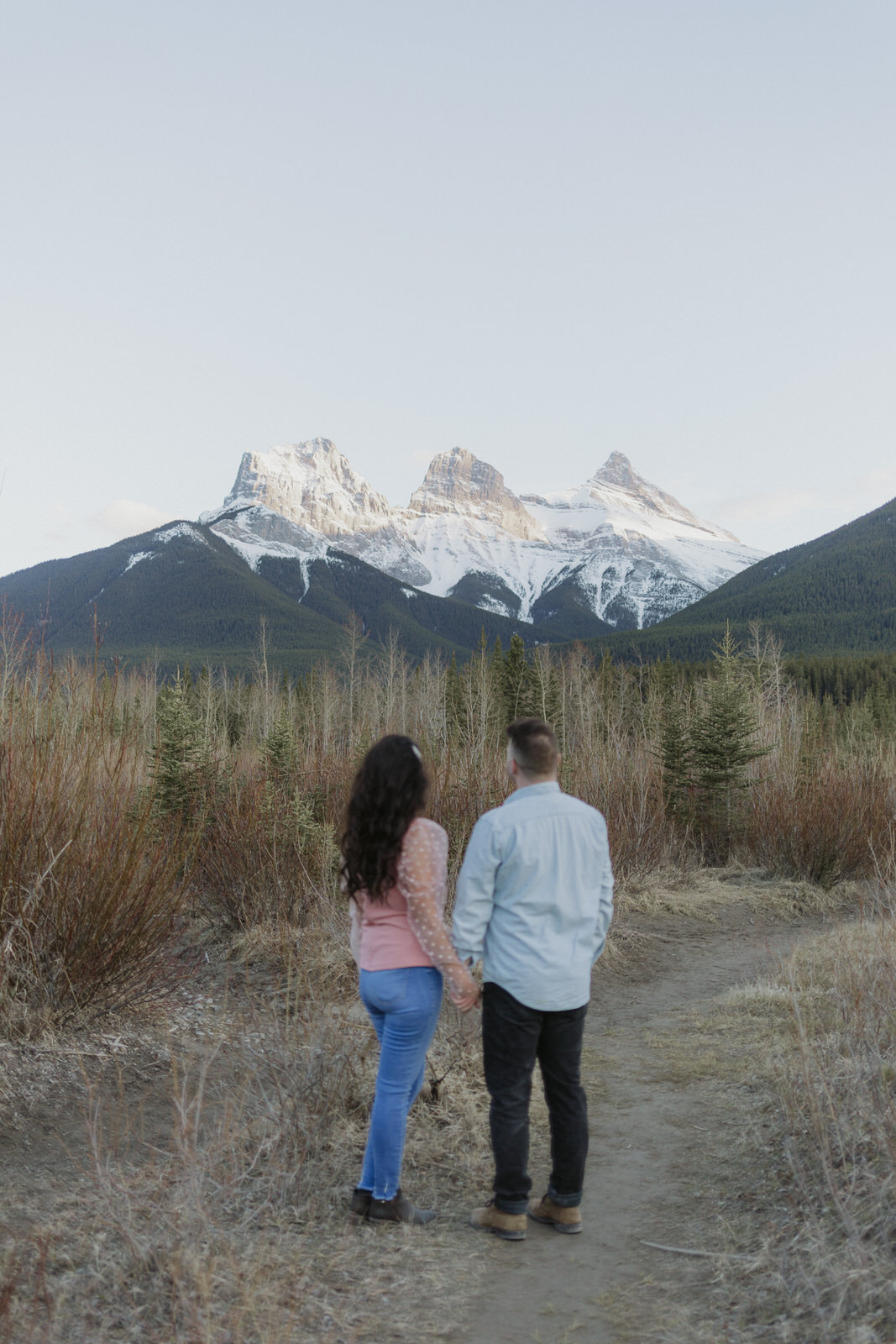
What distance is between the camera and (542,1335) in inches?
104

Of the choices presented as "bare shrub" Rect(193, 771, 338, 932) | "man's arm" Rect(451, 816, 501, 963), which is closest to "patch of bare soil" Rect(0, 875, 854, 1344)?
"man's arm" Rect(451, 816, 501, 963)

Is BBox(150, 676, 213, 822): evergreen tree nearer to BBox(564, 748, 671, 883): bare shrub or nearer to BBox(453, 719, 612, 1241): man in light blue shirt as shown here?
BBox(564, 748, 671, 883): bare shrub

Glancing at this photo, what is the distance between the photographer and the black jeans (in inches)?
124

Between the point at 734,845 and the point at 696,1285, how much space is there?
492 inches

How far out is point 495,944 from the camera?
10.4ft

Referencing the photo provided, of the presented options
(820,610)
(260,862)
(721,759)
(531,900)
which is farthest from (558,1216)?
(820,610)

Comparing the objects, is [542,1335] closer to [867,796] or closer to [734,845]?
[867,796]

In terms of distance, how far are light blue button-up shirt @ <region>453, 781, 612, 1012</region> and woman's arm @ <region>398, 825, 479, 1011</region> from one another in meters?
0.10

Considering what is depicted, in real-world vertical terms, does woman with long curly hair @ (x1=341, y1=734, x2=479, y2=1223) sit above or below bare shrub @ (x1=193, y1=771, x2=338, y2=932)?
above

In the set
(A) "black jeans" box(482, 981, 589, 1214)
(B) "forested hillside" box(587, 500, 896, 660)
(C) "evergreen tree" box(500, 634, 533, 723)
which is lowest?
(A) "black jeans" box(482, 981, 589, 1214)

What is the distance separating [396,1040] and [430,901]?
0.49m

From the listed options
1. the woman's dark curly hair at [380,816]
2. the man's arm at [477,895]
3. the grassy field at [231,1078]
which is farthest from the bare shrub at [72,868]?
the man's arm at [477,895]

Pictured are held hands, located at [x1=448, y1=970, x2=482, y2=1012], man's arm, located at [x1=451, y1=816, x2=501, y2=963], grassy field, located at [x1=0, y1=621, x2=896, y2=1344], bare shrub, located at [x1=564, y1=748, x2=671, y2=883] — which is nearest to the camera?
grassy field, located at [x1=0, y1=621, x2=896, y2=1344]

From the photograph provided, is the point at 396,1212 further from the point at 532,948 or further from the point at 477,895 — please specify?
the point at 477,895
